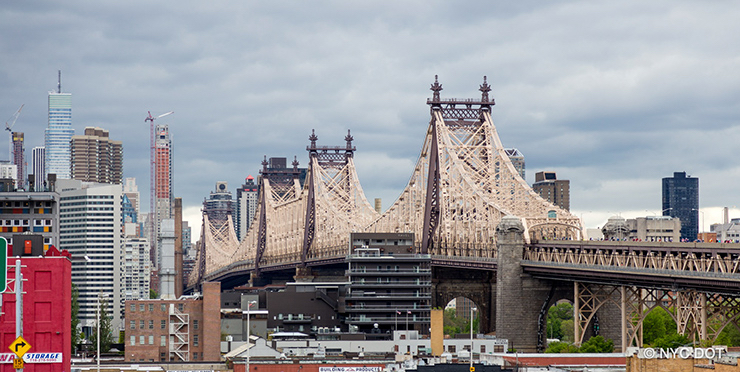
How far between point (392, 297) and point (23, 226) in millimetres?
63263

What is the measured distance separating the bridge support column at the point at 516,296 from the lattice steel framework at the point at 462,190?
540 inches

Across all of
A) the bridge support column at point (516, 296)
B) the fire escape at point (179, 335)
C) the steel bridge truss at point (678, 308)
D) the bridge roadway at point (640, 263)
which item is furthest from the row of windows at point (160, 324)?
the steel bridge truss at point (678, 308)

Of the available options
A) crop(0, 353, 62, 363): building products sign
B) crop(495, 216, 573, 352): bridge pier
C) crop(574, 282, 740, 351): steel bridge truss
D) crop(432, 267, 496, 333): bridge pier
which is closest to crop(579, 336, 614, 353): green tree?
crop(574, 282, 740, 351): steel bridge truss

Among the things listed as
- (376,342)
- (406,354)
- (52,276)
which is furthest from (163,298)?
(52,276)

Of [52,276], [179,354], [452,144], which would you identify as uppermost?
[452,144]

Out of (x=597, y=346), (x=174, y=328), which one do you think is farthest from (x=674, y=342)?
(x=174, y=328)

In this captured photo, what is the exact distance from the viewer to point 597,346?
408 feet

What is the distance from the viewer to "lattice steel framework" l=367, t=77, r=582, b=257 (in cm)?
15912

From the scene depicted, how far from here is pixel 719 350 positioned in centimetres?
8288

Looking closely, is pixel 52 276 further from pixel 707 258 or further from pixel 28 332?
pixel 707 258

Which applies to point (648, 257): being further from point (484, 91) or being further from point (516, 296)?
point (484, 91)

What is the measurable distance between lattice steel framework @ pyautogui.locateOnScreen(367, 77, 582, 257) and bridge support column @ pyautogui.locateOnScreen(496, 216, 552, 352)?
45.0 feet

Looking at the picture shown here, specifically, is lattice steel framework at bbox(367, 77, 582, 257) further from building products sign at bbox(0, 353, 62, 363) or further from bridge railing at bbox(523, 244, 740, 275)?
building products sign at bbox(0, 353, 62, 363)

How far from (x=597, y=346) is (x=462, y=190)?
48.1m
